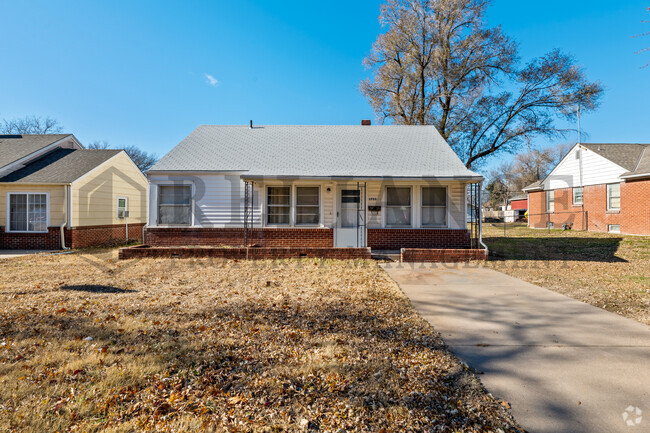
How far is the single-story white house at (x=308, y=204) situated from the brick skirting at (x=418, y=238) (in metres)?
0.03

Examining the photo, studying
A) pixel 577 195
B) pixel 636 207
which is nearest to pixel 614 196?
pixel 636 207

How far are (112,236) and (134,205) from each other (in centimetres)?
264

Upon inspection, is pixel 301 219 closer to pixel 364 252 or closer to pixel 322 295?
pixel 364 252

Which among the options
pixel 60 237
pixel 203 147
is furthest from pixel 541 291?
pixel 60 237

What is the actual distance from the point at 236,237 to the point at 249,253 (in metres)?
2.23

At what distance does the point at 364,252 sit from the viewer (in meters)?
10.0

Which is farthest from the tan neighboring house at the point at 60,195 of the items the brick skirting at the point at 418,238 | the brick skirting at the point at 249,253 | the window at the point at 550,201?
the window at the point at 550,201

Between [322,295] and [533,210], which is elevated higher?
[533,210]

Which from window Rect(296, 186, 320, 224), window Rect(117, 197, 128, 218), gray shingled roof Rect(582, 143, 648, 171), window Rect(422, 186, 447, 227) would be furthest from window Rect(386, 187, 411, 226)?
gray shingled roof Rect(582, 143, 648, 171)

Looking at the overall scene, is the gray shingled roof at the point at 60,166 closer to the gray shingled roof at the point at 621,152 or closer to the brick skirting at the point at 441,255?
the brick skirting at the point at 441,255

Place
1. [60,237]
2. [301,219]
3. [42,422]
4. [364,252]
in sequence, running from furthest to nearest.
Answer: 1. [60,237]
2. [301,219]
3. [364,252]
4. [42,422]

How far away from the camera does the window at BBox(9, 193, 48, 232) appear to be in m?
13.2

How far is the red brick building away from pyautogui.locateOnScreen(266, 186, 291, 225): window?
16.8m

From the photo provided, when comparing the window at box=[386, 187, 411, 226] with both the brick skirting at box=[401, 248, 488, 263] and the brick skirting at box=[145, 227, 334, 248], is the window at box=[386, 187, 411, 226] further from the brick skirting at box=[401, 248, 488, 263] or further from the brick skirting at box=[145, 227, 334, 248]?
the brick skirting at box=[145, 227, 334, 248]
